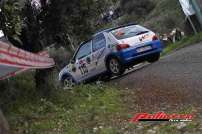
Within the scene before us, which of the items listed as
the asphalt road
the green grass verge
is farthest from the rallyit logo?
the asphalt road

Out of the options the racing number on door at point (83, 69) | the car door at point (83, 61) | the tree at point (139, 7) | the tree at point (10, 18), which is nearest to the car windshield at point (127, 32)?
the car door at point (83, 61)

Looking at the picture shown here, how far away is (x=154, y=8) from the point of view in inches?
1855

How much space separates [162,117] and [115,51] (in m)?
8.61

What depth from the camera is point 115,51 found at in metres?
19.0

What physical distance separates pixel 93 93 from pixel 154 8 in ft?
107

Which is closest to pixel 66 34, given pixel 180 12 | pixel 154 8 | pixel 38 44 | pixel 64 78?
pixel 38 44

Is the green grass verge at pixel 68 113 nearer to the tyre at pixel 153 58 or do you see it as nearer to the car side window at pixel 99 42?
the car side window at pixel 99 42

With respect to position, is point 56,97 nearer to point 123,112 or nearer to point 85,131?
point 123,112

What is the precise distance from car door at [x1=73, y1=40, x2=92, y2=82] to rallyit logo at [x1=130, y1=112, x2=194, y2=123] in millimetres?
8725

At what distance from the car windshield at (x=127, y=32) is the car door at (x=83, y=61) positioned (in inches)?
39.9

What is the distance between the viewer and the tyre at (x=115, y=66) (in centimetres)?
1917

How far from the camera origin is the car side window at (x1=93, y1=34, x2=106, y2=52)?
63.9 feet

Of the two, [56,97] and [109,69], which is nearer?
[56,97]

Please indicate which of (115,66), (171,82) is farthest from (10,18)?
(115,66)
